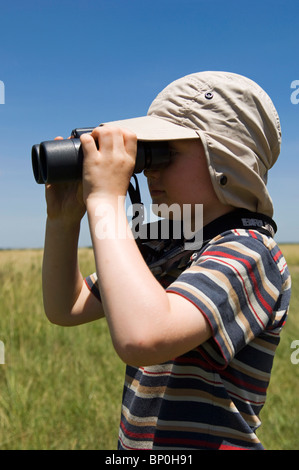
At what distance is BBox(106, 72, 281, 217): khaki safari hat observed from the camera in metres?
1.13

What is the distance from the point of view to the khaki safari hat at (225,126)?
44.6 inches

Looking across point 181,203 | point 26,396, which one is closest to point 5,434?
point 26,396

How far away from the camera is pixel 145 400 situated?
3.72 ft

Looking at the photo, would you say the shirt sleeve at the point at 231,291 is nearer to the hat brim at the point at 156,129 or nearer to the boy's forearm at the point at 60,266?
the hat brim at the point at 156,129

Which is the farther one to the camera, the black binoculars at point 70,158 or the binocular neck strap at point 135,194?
the binocular neck strap at point 135,194

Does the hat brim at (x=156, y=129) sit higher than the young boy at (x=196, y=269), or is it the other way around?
the hat brim at (x=156, y=129)

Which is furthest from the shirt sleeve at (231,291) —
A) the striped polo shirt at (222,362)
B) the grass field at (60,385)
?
the grass field at (60,385)

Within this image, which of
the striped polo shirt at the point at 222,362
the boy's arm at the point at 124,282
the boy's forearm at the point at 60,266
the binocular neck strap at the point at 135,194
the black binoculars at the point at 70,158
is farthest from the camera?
the boy's forearm at the point at 60,266

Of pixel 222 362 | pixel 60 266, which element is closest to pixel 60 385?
pixel 60 266

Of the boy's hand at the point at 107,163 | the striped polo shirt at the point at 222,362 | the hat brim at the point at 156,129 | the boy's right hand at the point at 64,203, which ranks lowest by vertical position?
the striped polo shirt at the point at 222,362

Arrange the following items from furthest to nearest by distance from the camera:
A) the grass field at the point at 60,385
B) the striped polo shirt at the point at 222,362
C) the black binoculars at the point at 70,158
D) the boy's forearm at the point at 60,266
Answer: the grass field at the point at 60,385, the boy's forearm at the point at 60,266, the black binoculars at the point at 70,158, the striped polo shirt at the point at 222,362

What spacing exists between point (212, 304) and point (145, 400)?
1.13 feet
